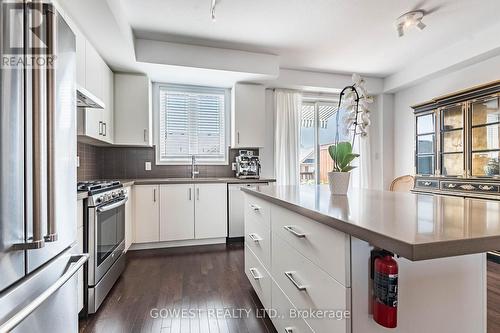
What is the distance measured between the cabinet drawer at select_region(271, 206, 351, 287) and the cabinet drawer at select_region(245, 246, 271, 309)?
45cm

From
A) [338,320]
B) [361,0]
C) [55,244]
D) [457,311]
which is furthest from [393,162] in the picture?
[55,244]

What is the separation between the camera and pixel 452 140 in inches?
133

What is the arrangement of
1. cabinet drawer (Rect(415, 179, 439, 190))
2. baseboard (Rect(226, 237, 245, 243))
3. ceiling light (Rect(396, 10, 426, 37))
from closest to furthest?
1. ceiling light (Rect(396, 10, 426, 37))
2. cabinet drawer (Rect(415, 179, 439, 190))
3. baseboard (Rect(226, 237, 245, 243))

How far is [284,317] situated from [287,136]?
336 centimetres

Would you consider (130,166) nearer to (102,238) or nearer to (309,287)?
(102,238)

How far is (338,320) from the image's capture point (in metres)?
0.88

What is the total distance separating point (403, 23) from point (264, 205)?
2629 mm

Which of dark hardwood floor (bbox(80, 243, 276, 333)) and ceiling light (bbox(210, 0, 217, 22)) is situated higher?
ceiling light (bbox(210, 0, 217, 22))

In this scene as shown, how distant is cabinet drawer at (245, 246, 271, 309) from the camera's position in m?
1.65

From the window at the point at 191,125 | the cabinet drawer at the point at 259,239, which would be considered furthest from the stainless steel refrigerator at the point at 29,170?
the window at the point at 191,125

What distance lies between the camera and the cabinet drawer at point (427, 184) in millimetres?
3526

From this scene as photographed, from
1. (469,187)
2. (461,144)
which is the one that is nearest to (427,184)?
(469,187)

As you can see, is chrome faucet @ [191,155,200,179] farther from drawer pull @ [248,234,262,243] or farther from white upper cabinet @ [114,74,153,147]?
drawer pull @ [248,234,262,243]

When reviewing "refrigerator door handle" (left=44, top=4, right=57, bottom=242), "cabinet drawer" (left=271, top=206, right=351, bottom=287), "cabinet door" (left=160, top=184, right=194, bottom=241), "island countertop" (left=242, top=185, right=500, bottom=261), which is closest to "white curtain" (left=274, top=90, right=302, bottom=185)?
"cabinet door" (left=160, top=184, right=194, bottom=241)
